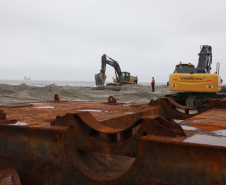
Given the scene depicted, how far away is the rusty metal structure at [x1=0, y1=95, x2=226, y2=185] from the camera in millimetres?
1336

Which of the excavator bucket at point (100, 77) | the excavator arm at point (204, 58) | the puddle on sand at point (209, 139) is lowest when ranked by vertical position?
the puddle on sand at point (209, 139)

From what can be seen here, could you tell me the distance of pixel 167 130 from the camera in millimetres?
1477

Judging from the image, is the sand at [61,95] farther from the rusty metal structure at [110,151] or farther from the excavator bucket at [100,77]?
the rusty metal structure at [110,151]

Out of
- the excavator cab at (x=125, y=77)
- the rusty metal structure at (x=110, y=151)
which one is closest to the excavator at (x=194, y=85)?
the rusty metal structure at (x=110, y=151)

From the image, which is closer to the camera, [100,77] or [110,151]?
[110,151]

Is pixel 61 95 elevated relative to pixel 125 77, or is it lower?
lower

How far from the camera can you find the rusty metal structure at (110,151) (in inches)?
52.6

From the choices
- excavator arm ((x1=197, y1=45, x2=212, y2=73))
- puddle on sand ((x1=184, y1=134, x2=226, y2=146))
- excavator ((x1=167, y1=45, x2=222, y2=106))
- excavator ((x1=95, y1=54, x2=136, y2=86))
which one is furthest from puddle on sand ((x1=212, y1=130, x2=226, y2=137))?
excavator ((x1=95, y1=54, x2=136, y2=86))

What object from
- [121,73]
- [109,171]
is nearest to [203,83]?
[109,171]

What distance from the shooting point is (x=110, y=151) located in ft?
5.30

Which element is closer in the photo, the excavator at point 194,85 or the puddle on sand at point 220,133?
the puddle on sand at point 220,133

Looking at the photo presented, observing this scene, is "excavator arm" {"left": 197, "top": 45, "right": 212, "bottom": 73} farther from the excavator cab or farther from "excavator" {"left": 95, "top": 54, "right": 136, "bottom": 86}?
the excavator cab

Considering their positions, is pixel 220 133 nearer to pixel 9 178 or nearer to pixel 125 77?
pixel 9 178

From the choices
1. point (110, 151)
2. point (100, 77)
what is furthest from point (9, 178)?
point (100, 77)
